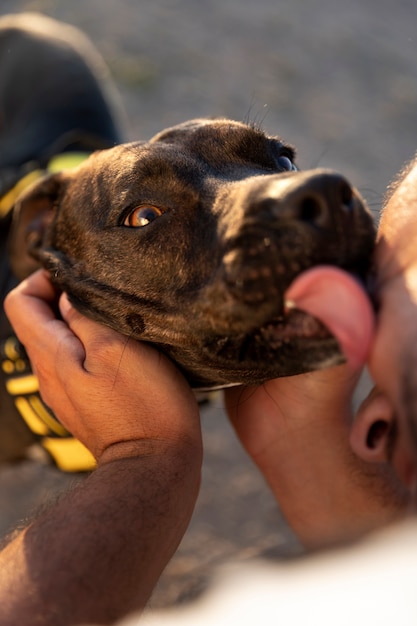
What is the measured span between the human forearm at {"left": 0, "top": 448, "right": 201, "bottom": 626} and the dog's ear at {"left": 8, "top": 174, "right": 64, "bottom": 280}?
170 cm

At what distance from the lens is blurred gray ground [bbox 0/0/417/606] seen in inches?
277

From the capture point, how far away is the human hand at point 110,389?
9.08 feet

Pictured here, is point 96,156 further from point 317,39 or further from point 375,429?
point 317,39

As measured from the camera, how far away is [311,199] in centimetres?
227

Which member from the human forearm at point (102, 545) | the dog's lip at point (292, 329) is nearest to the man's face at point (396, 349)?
the dog's lip at point (292, 329)

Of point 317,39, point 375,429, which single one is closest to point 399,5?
point 317,39

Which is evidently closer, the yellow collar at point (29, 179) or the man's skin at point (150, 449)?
the man's skin at point (150, 449)

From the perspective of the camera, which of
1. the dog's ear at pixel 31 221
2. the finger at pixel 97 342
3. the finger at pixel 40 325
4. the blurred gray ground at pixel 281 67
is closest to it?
the finger at pixel 97 342

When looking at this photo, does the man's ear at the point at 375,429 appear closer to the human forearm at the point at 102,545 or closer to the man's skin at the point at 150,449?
the man's skin at the point at 150,449

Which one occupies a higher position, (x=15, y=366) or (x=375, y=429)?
(x=375, y=429)

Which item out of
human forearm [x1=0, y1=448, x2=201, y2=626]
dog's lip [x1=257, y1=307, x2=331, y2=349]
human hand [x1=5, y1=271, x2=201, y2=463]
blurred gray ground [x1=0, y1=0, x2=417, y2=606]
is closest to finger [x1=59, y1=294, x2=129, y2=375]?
human hand [x1=5, y1=271, x2=201, y2=463]

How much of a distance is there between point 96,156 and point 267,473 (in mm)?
1805

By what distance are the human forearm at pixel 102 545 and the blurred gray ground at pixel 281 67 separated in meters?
4.29

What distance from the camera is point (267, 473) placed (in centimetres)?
336
